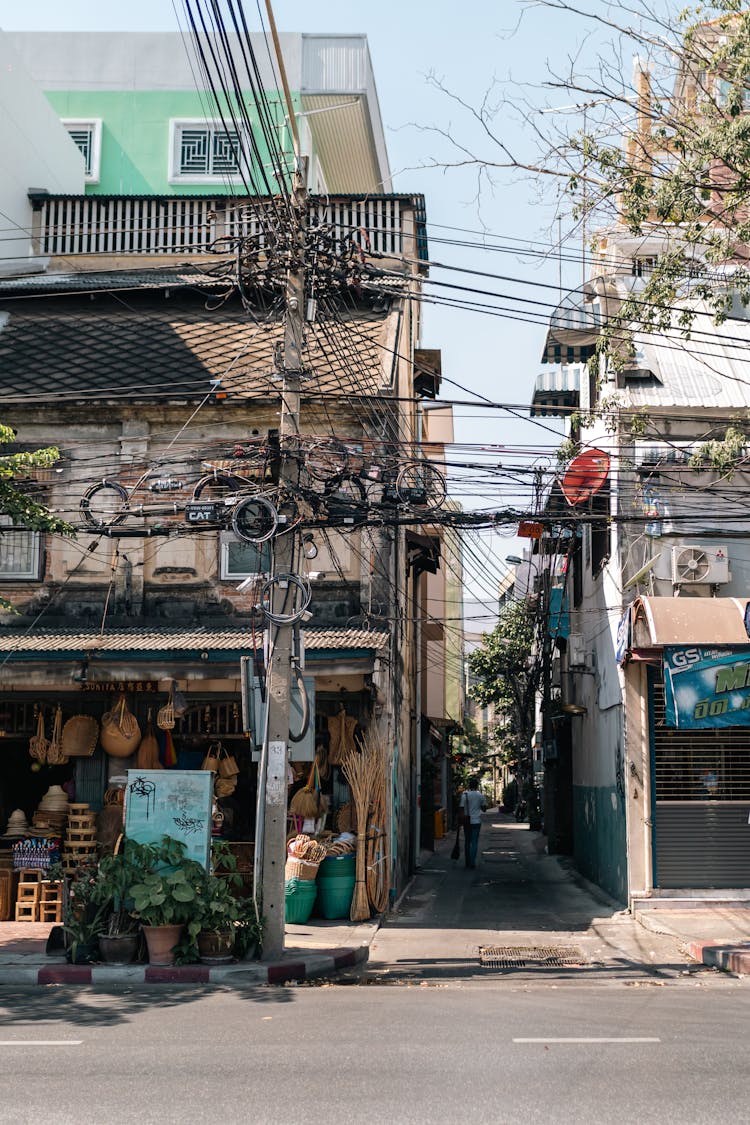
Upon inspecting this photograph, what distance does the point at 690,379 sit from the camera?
62.2ft

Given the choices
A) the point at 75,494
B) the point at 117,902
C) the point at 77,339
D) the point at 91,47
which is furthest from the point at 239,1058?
the point at 91,47

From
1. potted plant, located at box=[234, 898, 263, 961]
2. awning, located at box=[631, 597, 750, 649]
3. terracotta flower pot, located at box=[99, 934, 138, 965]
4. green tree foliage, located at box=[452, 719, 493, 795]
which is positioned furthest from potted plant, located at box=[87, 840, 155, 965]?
green tree foliage, located at box=[452, 719, 493, 795]

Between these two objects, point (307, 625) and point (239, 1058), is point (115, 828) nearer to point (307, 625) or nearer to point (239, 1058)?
point (307, 625)

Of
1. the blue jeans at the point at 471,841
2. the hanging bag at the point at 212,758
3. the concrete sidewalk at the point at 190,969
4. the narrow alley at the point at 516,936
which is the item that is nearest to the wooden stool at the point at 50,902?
the concrete sidewalk at the point at 190,969

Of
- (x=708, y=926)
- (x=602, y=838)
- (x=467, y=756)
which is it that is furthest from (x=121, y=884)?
(x=467, y=756)

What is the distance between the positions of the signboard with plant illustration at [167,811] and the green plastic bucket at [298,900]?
8.32ft

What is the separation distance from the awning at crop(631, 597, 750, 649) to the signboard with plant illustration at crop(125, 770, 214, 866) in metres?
6.51

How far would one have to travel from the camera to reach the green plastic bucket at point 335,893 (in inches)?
657

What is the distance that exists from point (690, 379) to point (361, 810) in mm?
8740

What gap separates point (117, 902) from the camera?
13.2m

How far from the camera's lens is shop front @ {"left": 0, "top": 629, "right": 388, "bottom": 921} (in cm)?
1681

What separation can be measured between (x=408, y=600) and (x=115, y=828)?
26.6 feet

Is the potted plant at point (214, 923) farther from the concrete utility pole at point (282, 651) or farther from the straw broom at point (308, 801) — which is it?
the straw broom at point (308, 801)

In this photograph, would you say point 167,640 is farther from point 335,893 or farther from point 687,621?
point 687,621
